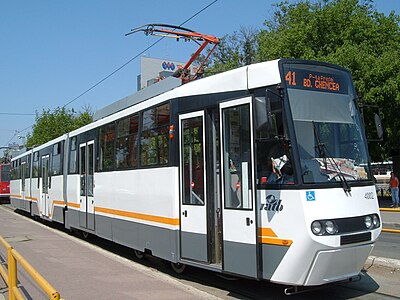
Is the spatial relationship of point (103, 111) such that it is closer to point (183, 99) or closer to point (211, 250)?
point (183, 99)

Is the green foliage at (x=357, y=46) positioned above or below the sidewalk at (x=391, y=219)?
above

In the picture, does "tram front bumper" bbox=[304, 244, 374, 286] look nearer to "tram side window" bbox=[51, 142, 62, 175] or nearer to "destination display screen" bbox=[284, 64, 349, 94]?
"destination display screen" bbox=[284, 64, 349, 94]

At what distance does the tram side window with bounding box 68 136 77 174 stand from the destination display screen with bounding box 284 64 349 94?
9.85 m

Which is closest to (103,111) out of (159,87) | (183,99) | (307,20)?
(159,87)

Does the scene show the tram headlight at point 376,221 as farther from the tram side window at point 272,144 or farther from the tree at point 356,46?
the tree at point 356,46

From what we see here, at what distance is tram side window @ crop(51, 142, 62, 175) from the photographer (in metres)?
17.3

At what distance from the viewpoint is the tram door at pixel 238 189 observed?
6742mm

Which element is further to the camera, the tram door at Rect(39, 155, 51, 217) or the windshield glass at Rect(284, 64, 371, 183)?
the tram door at Rect(39, 155, 51, 217)

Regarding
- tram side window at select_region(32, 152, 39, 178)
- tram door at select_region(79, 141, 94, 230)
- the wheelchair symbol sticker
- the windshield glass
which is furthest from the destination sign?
tram side window at select_region(32, 152, 39, 178)

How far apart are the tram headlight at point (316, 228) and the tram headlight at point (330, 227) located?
88 mm

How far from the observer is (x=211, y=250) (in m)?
7.57

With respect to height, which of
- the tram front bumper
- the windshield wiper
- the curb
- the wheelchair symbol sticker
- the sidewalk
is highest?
the windshield wiper

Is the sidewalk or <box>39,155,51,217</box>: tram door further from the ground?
<box>39,155,51,217</box>: tram door

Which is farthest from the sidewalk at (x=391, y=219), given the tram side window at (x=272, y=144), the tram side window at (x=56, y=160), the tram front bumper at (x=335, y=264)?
the tram side window at (x=56, y=160)
